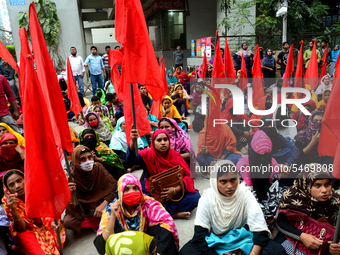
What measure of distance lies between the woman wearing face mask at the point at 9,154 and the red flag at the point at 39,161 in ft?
5.70

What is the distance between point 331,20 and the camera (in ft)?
52.2

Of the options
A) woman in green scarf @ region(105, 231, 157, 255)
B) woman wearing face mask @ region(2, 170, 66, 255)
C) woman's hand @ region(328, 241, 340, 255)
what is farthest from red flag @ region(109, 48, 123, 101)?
woman's hand @ region(328, 241, 340, 255)

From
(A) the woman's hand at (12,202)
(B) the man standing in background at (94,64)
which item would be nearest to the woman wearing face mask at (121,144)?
(A) the woman's hand at (12,202)

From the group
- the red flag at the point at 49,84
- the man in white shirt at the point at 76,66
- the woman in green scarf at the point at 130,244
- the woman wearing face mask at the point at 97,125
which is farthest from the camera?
the man in white shirt at the point at 76,66

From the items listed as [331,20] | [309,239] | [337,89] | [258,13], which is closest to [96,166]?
[309,239]

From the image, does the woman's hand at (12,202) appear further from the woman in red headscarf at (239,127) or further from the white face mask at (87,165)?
the woman in red headscarf at (239,127)

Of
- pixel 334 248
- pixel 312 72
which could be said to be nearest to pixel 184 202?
pixel 334 248

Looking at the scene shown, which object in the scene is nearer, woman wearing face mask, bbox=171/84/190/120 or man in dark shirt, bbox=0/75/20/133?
man in dark shirt, bbox=0/75/20/133

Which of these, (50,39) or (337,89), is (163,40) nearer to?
(50,39)

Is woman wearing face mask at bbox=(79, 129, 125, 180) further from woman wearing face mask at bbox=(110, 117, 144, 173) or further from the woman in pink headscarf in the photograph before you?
the woman in pink headscarf

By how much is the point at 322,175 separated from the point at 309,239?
1.62ft

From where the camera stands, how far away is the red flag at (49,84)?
211cm

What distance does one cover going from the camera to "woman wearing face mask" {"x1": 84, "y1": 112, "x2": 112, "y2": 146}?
462cm

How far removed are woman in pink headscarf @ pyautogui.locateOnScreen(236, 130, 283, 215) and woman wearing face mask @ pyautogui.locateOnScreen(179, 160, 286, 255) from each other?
1.46 ft
